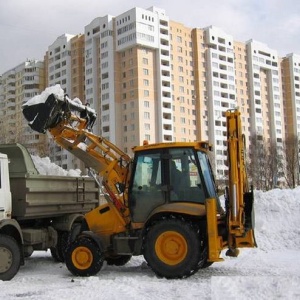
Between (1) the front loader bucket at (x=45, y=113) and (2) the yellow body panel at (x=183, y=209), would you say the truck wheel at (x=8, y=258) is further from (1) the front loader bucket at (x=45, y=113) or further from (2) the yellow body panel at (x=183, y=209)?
(2) the yellow body panel at (x=183, y=209)

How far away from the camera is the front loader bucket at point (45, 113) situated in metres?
10.5

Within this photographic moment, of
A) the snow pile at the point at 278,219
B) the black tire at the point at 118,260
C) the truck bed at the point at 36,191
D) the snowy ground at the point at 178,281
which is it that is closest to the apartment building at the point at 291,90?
the snow pile at the point at 278,219

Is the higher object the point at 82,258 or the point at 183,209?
the point at 183,209

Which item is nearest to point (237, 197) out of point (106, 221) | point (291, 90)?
point (106, 221)

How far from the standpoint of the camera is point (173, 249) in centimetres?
917

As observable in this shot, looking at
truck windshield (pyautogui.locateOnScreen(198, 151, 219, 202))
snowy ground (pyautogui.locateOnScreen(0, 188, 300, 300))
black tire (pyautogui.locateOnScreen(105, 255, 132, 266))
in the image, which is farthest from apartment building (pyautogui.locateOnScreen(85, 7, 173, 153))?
truck windshield (pyautogui.locateOnScreen(198, 151, 219, 202))

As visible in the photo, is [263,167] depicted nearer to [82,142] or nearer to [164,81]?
[164,81]

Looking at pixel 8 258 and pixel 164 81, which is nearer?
pixel 8 258

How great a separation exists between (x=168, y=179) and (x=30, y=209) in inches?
117

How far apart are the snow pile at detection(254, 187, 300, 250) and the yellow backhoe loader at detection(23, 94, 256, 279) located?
5.31 metres

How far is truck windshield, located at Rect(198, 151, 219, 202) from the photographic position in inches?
376

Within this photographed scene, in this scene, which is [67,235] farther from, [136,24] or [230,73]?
[230,73]

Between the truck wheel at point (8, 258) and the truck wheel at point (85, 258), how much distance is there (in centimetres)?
106

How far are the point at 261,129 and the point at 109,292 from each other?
9258cm
